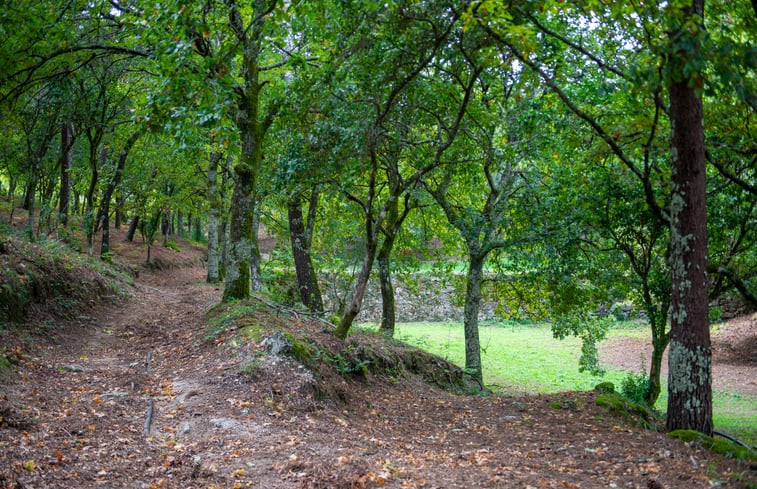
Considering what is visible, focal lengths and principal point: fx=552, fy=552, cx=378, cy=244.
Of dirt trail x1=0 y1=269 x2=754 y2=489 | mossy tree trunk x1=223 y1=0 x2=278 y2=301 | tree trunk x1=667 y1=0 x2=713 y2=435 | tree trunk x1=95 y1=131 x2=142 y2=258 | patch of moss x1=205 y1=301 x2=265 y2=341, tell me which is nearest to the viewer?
dirt trail x1=0 y1=269 x2=754 y2=489

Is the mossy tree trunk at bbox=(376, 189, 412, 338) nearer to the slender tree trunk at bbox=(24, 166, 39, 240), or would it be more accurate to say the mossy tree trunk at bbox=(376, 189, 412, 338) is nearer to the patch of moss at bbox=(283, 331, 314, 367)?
the patch of moss at bbox=(283, 331, 314, 367)

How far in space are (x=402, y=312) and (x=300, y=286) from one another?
590 inches

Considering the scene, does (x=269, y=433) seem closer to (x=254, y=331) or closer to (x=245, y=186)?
(x=254, y=331)

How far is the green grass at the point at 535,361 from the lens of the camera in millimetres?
13117

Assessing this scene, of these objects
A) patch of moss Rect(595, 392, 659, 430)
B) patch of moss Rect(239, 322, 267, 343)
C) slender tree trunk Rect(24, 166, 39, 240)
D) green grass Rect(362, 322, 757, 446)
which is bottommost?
green grass Rect(362, 322, 757, 446)

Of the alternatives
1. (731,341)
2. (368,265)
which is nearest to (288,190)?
(368,265)

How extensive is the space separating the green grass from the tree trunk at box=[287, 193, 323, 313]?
2.68 m

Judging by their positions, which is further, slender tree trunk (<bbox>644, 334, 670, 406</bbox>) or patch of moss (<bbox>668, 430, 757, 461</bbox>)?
slender tree trunk (<bbox>644, 334, 670, 406</bbox>)

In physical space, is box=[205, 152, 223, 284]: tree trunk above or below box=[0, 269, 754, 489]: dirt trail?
above

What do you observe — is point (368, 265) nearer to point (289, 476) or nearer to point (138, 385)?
point (138, 385)

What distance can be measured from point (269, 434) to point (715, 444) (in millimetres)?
4349

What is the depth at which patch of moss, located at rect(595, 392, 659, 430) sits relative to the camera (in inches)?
265

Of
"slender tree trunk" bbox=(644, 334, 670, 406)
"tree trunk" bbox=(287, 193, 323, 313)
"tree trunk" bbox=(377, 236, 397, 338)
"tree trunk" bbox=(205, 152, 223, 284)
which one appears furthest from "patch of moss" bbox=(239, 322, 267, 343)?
"tree trunk" bbox=(205, 152, 223, 284)

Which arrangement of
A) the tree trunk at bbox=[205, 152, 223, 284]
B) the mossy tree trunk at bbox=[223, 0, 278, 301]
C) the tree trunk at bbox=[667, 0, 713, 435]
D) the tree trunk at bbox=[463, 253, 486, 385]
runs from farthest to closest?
the tree trunk at bbox=[205, 152, 223, 284]
the tree trunk at bbox=[463, 253, 486, 385]
the mossy tree trunk at bbox=[223, 0, 278, 301]
the tree trunk at bbox=[667, 0, 713, 435]
